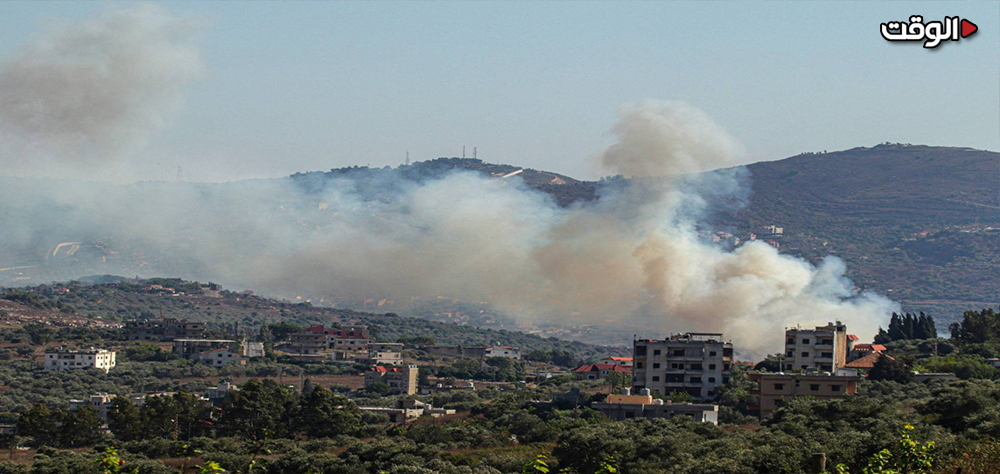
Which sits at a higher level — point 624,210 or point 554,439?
point 624,210

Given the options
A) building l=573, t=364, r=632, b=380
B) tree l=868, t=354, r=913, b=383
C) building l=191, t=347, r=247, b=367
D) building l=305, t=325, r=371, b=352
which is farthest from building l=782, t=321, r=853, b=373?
building l=305, t=325, r=371, b=352

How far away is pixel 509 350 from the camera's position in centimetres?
14525

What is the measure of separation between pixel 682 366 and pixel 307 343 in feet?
207

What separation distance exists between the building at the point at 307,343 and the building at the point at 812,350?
6161 cm

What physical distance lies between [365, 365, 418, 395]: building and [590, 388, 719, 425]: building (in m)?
39.8

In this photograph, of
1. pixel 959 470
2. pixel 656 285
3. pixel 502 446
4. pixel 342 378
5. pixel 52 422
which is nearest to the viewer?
pixel 959 470

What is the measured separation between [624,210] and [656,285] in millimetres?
33758

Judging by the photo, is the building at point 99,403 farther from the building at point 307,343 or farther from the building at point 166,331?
the building at point 166,331

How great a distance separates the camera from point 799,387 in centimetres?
6962

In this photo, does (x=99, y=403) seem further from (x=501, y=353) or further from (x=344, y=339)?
(x=501, y=353)

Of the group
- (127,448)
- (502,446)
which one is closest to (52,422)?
(127,448)

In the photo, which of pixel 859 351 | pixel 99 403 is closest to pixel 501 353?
pixel 859 351

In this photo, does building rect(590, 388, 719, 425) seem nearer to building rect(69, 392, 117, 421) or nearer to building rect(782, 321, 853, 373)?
building rect(782, 321, 853, 373)

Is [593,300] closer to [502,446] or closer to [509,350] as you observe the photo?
[509,350]
